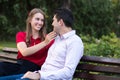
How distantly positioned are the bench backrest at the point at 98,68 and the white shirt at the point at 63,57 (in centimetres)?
34

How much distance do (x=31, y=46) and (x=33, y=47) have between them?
0.15m

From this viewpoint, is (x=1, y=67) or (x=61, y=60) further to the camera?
(x=1, y=67)

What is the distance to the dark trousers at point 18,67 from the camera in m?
4.81

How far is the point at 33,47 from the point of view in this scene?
15.1 feet

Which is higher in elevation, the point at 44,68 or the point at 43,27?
the point at 43,27

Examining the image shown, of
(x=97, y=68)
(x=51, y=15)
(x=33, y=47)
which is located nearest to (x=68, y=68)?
(x=97, y=68)

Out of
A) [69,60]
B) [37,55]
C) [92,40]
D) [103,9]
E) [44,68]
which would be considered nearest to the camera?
[69,60]

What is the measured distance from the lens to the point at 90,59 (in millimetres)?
4543

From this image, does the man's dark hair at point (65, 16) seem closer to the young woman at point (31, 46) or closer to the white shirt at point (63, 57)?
the white shirt at point (63, 57)

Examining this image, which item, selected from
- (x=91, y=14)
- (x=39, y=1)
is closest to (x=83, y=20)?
(x=91, y=14)

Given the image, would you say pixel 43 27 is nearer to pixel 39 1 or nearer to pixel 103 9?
pixel 39 1

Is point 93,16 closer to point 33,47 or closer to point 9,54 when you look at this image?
point 9,54

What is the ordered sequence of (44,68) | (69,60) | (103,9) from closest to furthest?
(69,60) → (44,68) → (103,9)

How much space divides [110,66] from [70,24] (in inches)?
26.8
